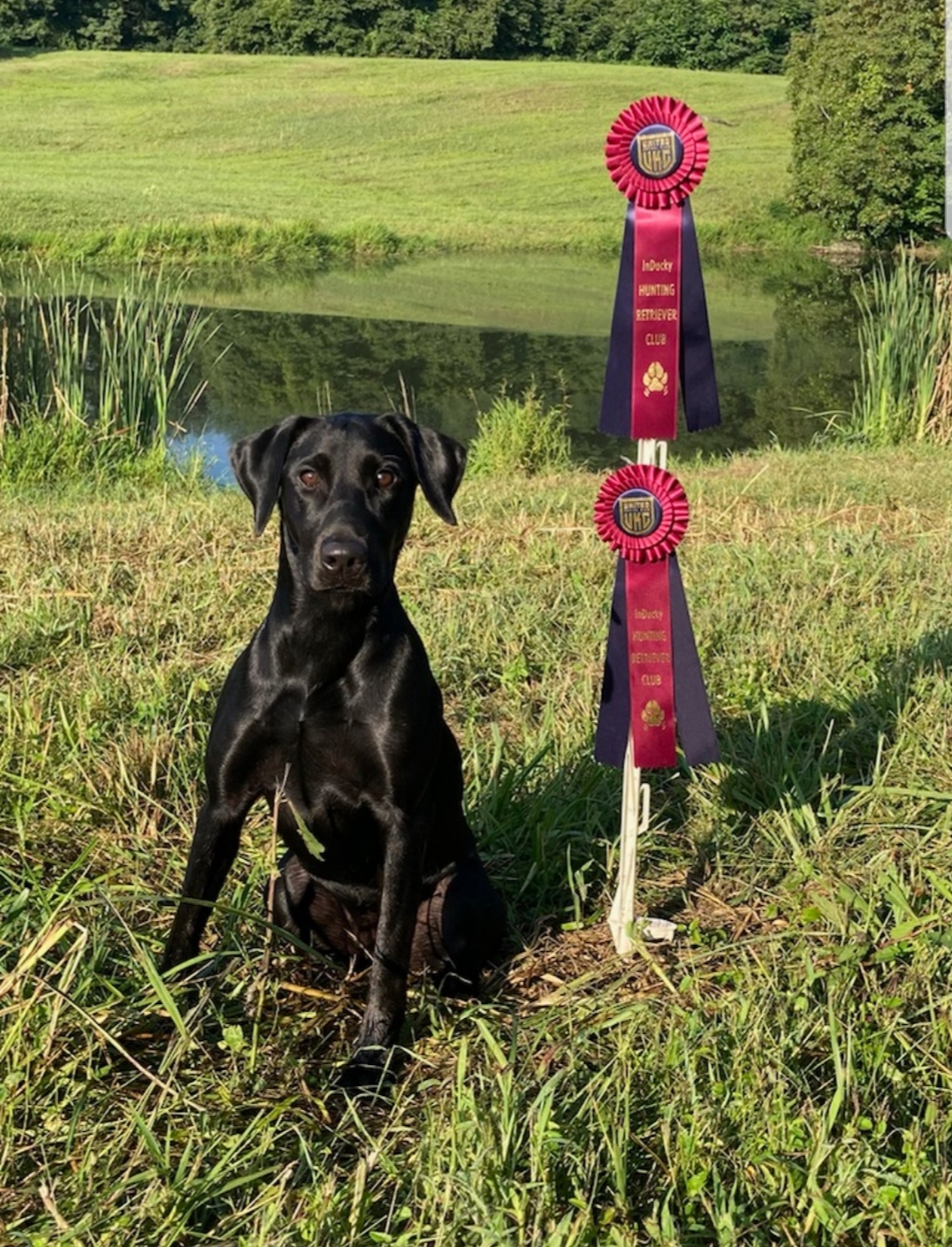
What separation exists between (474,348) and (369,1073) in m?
14.7

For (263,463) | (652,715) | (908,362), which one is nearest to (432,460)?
(263,463)

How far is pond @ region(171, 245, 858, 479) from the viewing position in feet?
41.2

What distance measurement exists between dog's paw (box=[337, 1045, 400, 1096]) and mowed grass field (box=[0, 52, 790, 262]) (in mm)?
22104

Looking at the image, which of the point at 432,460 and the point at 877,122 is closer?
the point at 432,460

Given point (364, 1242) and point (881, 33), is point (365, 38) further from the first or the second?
point (364, 1242)

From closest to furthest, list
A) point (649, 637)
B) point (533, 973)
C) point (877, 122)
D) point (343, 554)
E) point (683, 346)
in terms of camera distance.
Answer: point (343, 554) → point (683, 346) → point (649, 637) → point (533, 973) → point (877, 122)

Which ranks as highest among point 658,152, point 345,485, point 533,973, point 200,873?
point 658,152

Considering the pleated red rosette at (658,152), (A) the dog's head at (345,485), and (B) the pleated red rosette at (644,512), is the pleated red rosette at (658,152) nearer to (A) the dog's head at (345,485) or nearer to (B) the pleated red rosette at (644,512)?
(B) the pleated red rosette at (644,512)

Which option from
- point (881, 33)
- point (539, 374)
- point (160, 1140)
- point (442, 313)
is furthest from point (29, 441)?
point (881, 33)

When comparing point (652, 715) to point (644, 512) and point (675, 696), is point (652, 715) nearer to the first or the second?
point (675, 696)

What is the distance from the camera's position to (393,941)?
101 inches

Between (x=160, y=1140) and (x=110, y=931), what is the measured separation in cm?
66

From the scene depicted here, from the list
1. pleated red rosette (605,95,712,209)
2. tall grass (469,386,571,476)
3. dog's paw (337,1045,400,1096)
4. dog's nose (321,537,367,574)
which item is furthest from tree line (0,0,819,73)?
dog's paw (337,1045,400,1096)

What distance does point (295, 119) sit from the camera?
43.6 meters
